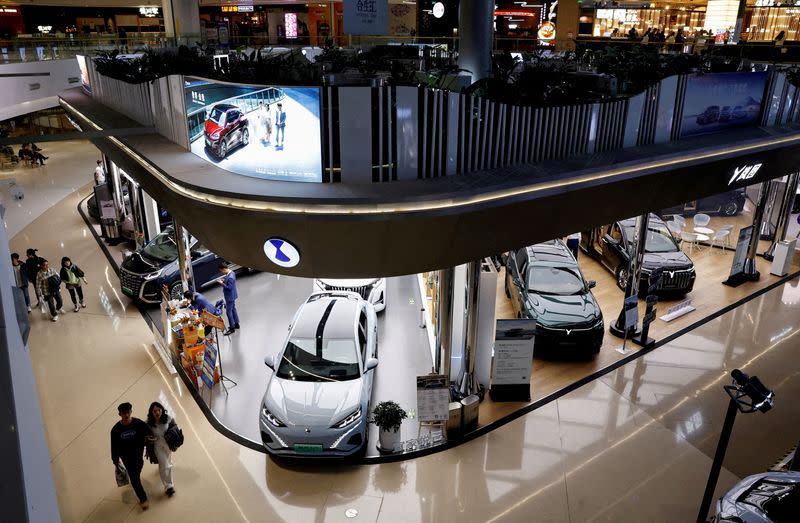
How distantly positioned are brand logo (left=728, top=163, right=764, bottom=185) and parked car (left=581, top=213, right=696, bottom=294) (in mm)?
1895

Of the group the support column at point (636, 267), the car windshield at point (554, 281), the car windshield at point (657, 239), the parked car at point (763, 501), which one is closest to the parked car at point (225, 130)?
the car windshield at point (554, 281)

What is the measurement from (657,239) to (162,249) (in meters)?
10.5

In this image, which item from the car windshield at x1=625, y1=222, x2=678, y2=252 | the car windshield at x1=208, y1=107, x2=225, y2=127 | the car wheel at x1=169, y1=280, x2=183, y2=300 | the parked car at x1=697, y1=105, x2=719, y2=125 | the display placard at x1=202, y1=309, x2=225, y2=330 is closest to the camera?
the car windshield at x1=208, y1=107, x2=225, y2=127

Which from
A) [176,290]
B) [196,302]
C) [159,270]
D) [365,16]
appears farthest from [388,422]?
[159,270]

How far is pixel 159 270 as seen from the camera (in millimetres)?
11375

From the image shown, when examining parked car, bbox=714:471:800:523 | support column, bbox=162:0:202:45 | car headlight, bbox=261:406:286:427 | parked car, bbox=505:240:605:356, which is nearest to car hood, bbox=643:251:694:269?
parked car, bbox=505:240:605:356

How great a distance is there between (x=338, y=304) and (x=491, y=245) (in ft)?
10.9

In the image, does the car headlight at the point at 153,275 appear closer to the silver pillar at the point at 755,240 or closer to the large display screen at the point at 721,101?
the large display screen at the point at 721,101

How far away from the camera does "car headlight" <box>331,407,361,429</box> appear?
22.8 feet

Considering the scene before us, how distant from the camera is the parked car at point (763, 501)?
5.31 m

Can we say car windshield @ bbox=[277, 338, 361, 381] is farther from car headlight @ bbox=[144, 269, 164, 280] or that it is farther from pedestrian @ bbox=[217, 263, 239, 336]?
car headlight @ bbox=[144, 269, 164, 280]

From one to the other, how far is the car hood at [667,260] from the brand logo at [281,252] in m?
8.45

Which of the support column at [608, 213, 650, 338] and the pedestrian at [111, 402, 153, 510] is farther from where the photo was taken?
the support column at [608, 213, 650, 338]

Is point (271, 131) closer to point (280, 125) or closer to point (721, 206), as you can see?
point (280, 125)
